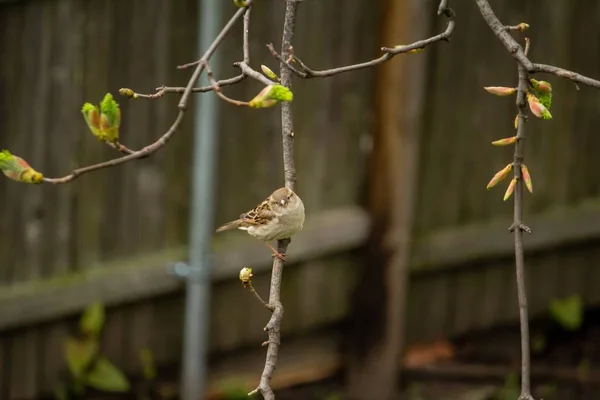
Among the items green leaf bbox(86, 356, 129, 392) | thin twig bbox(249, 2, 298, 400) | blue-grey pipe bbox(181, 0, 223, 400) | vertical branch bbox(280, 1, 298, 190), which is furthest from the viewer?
green leaf bbox(86, 356, 129, 392)

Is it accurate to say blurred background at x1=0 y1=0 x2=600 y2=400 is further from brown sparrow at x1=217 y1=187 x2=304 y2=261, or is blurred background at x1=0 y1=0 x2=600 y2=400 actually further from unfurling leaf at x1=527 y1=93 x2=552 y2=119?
unfurling leaf at x1=527 y1=93 x2=552 y2=119

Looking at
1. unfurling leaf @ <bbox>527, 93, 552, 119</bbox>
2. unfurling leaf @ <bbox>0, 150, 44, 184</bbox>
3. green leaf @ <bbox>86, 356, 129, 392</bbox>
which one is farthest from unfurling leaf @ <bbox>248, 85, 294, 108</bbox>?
green leaf @ <bbox>86, 356, 129, 392</bbox>

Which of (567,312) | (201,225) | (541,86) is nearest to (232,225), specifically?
(201,225)

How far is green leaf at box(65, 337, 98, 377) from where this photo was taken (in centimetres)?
440

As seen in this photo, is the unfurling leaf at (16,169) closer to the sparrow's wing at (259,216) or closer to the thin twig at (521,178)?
the thin twig at (521,178)

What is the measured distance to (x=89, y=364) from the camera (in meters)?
4.46

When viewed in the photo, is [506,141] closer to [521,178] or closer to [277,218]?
[521,178]

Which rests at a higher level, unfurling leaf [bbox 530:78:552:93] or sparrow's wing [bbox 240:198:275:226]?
unfurling leaf [bbox 530:78:552:93]

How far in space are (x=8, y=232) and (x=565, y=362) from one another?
9.79 ft

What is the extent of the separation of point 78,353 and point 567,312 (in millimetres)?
2692

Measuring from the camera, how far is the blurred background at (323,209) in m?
4.25

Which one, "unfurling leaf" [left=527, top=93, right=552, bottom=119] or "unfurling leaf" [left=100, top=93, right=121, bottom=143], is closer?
"unfurling leaf" [left=100, top=93, right=121, bottom=143]

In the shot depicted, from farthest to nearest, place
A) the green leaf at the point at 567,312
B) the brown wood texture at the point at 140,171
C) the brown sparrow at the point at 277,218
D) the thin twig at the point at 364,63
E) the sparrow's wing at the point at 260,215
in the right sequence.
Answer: the green leaf at the point at 567,312 < the brown wood texture at the point at 140,171 < the sparrow's wing at the point at 260,215 < the brown sparrow at the point at 277,218 < the thin twig at the point at 364,63

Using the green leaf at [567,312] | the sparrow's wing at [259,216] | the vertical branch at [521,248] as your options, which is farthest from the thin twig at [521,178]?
the green leaf at [567,312]
